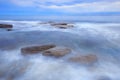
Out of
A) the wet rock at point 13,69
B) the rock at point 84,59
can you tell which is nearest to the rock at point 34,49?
the wet rock at point 13,69

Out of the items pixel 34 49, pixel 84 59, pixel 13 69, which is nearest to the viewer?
pixel 13 69

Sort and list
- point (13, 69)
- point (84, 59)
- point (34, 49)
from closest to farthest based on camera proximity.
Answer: point (13, 69) → point (84, 59) → point (34, 49)

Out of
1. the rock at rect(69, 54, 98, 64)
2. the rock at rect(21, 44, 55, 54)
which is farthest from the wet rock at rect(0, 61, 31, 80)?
Answer: the rock at rect(69, 54, 98, 64)

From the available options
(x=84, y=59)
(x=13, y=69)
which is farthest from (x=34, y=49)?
(x=84, y=59)

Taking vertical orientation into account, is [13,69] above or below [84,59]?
below

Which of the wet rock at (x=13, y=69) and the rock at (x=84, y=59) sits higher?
the rock at (x=84, y=59)

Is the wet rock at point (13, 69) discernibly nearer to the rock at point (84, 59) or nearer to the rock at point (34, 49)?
the rock at point (34, 49)

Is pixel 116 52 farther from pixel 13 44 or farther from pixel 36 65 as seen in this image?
pixel 13 44

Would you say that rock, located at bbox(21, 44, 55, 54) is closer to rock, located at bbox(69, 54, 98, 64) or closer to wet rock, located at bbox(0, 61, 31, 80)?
wet rock, located at bbox(0, 61, 31, 80)

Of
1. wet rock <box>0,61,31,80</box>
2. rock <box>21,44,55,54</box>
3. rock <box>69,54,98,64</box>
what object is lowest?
wet rock <box>0,61,31,80</box>

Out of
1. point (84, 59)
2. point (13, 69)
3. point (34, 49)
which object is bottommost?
point (13, 69)

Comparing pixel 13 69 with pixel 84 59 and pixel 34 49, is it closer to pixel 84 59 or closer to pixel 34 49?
pixel 34 49
